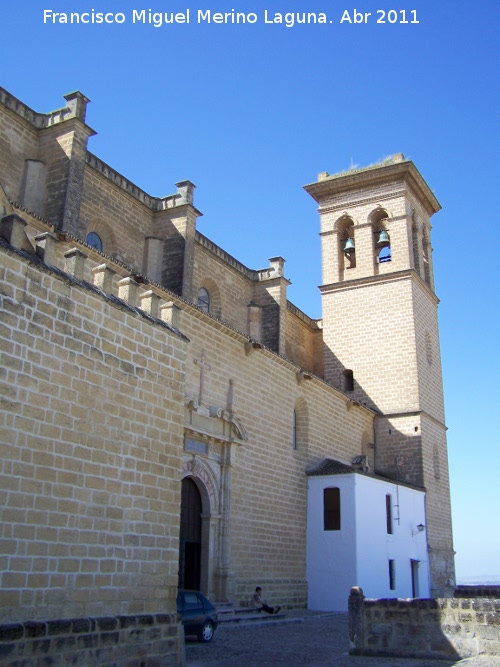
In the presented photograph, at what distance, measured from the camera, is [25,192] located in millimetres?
14828

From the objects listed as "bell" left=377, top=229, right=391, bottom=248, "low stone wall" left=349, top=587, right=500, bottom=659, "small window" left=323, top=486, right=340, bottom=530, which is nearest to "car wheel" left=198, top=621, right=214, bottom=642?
"low stone wall" left=349, top=587, right=500, bottom=659

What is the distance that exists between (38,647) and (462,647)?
5.27 meters

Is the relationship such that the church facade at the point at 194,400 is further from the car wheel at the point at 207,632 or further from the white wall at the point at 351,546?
the car wheel at the point at 207,632

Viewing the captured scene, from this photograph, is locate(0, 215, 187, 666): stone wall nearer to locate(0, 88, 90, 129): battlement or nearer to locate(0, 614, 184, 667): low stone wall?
locate(0, 614, 184, 667): low stone wall

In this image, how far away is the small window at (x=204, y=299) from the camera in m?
19.9

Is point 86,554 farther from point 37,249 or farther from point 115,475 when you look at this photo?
point 37,249

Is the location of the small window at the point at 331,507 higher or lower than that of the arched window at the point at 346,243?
lower

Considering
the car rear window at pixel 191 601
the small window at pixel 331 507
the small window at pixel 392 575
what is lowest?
the car rear window at pixel 191 601

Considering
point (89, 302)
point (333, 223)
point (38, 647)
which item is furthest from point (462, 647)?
point (333, 223)

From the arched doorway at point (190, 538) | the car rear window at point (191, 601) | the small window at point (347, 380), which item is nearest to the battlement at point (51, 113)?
the arched doorway at point (190, 538)

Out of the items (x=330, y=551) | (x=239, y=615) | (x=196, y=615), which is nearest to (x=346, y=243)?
(x=330, y=551)

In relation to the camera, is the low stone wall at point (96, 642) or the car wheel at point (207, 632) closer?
the low stone wall at point (96, 642)

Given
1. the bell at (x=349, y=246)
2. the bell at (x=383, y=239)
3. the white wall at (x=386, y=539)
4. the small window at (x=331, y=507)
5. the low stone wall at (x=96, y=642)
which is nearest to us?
the low stone wall at (x=96, y=642)

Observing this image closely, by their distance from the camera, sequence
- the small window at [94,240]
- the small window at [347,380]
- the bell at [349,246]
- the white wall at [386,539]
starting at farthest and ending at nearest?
the bell at [349,246] → the small window at [347,380] → the white wall at [386,539] → the small window at [94,240]
